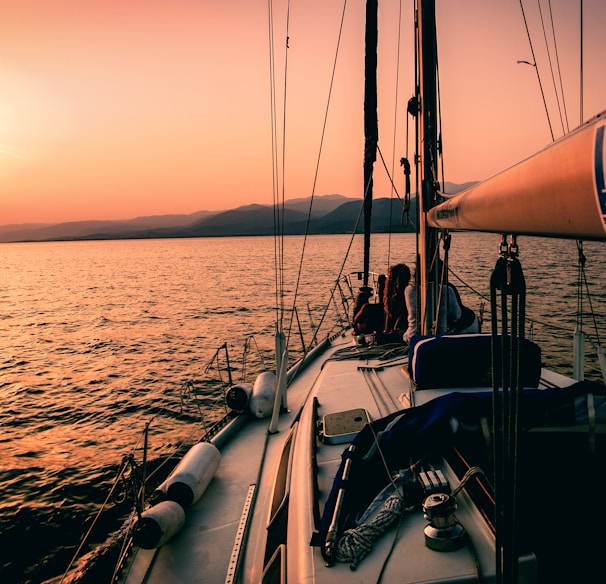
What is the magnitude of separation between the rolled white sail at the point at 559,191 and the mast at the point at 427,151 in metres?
4.65

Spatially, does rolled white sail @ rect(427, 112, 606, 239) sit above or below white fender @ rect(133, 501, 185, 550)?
above

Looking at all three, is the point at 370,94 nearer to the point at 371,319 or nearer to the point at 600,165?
the point at 371,319

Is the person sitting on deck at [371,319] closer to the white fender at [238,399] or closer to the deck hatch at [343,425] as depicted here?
the white fender at [238,399]

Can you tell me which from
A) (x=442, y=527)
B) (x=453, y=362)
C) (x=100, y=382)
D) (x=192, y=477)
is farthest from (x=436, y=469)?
(x=100, y=382)

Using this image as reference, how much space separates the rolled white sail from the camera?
50.1 inches

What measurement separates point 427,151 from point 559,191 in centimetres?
579

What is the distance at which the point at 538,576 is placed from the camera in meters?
2.79

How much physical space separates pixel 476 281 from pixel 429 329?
35.7 m

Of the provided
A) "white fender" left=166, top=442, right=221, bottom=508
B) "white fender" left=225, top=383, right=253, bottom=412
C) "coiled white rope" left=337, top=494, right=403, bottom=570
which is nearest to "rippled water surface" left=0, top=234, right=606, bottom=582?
"white fender" left=225, top=383, right=253, bottom=412

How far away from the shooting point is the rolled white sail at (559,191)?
1272 mm

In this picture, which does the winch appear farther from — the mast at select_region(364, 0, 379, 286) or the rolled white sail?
the mast at select_region(364, 0, 379, 286)

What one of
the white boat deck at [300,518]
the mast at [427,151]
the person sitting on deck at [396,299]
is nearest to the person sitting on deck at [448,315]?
the mast at [427,151]

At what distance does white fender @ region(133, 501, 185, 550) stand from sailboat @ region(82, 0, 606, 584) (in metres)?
0.02

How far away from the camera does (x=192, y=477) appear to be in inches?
220
